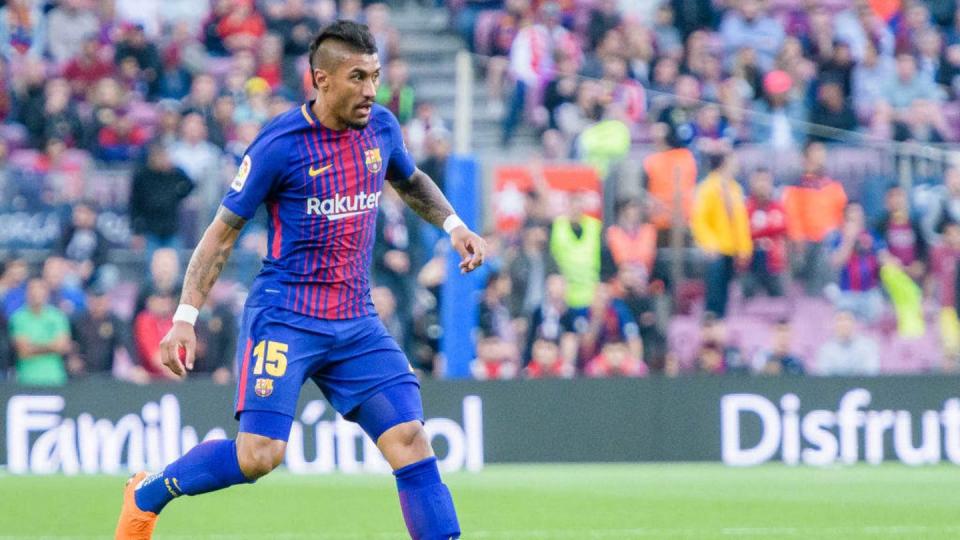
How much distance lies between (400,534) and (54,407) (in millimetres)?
5558

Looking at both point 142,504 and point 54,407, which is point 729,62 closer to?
point 54,407

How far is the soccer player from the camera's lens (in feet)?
21.7

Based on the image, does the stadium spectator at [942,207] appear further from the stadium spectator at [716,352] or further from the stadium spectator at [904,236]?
the stadium spectator at [716,352]

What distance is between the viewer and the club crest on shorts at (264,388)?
21.8ft

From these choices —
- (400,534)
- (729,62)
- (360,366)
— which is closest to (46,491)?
(400,534)

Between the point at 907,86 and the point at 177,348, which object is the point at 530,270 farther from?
the point at 177,348

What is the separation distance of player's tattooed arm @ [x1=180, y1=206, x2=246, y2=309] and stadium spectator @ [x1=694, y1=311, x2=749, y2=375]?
322 inches

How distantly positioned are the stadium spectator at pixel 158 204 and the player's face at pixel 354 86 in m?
7.94

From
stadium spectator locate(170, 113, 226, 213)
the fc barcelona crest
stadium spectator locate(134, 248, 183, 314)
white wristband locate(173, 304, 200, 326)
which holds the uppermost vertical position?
stadium spectator locate(170, 113, 226, 213)

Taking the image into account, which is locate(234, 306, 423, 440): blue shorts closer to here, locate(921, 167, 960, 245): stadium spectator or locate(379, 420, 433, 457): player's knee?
locate(379, 420, 433, 457): player's knee

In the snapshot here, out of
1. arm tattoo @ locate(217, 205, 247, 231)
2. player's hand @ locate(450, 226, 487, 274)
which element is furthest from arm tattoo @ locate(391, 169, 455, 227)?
arm tattoo @ locate(217, 205, 247, 231)

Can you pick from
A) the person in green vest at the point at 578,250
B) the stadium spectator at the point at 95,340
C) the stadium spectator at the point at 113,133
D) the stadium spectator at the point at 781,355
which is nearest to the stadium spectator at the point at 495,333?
the person in green vest at the point at 578,250

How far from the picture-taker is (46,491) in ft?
39.1

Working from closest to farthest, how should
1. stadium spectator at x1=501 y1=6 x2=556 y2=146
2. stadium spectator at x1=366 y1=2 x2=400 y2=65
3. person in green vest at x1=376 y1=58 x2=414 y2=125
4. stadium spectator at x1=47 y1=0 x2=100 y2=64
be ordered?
stadium spectator at x1=501 y1=6 x2=556 y2=146 < person in green vest at x1=376 y1=58 x2=414 y2=125 < stadium spectator at x1=366 y1=2 x2=400 y2=65 < stadium spectator at x1=47 y1=0 x2=100 y2=64
